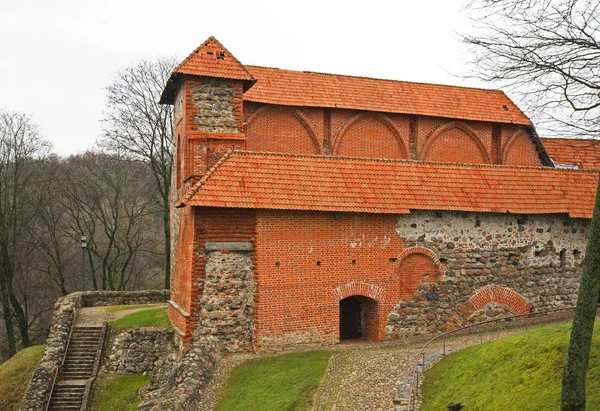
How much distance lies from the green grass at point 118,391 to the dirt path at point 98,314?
345 cm

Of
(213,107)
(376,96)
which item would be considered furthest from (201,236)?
(376,96)

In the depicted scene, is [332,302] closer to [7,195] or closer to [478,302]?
[478,302]

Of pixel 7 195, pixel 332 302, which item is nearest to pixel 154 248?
pixel 7 195

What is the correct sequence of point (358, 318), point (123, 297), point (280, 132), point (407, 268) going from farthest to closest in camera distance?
point (123, 297) < point (280, 132) < point (358, 318) < point (407, 268)

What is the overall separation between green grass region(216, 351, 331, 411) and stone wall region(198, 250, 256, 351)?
90 centimetres

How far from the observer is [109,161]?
3180 cm

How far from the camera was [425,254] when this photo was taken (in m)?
15.0

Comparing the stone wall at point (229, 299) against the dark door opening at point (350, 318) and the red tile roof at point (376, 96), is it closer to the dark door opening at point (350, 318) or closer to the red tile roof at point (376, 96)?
the dark door opening at point (350, 318)

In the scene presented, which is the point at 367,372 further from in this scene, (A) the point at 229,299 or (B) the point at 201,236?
(B) the point at 201,236

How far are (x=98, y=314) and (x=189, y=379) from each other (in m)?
12.6

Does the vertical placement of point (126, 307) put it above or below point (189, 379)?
below

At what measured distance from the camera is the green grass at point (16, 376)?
19.2m

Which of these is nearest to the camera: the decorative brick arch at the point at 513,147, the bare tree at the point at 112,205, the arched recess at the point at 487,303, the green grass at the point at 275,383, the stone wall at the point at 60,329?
the green grass at the point at 275,383

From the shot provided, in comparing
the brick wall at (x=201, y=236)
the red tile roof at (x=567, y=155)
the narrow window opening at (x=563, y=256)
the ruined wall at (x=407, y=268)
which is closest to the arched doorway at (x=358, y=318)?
the ruined wall at (x=407, y=268)
